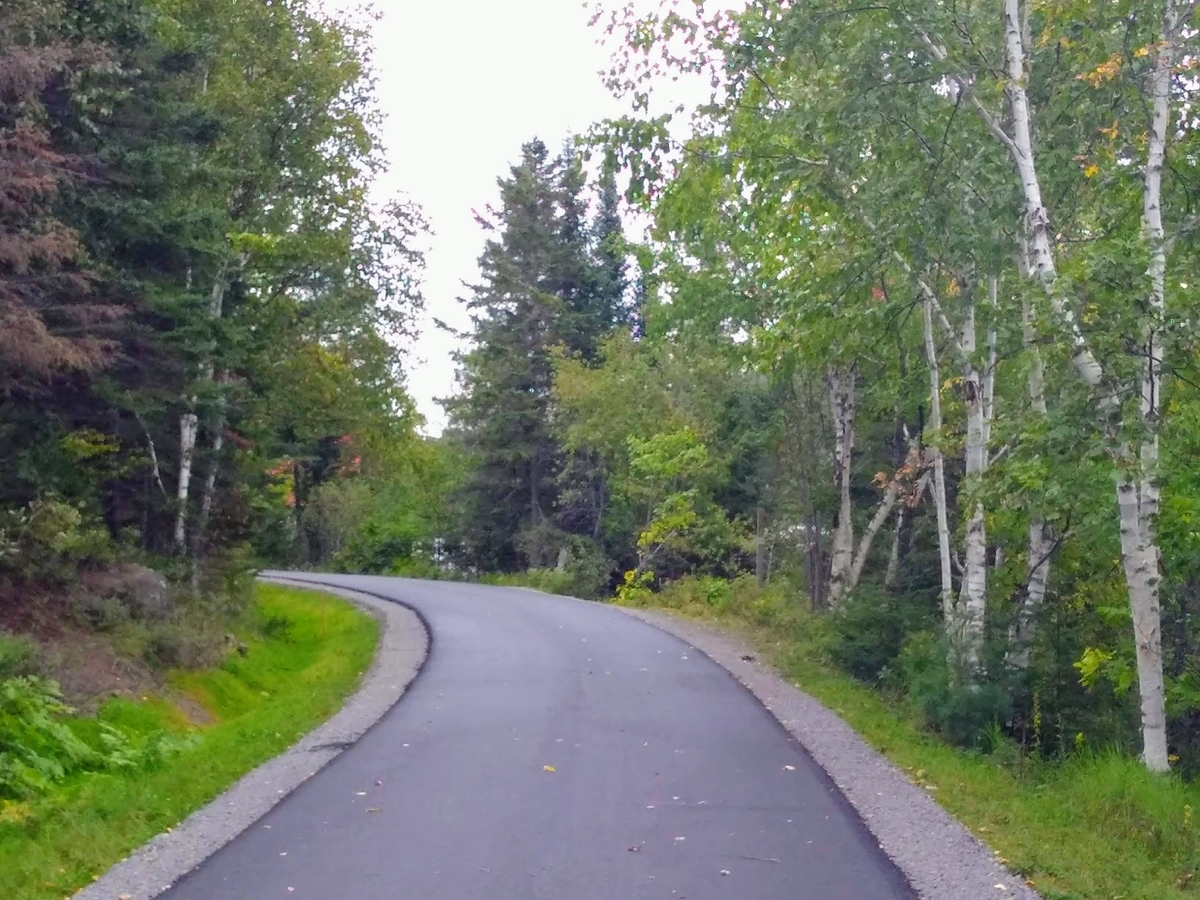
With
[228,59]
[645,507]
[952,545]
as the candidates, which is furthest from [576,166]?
[645,507]

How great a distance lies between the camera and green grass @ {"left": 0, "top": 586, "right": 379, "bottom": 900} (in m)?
8.23

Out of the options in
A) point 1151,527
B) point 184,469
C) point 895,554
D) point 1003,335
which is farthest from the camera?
point 895,554

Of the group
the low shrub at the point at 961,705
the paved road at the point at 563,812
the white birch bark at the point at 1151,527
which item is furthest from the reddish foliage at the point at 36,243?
the white birch bark at the point at 1151,527

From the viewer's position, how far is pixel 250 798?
9.87 meters

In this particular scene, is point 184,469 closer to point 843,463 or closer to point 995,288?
point 843,463

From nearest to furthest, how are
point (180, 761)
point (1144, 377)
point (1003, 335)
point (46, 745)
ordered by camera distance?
point (1144, 377) → point (180, 761) → point (46, 745) → point (1003, 335)

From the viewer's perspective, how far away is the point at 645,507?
134 ft

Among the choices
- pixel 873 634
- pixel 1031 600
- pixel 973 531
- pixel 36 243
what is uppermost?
pixel 36 243

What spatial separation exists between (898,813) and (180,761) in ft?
20.7

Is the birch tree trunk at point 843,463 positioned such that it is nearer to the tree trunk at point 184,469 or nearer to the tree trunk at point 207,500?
the tree trunk at point 207,500

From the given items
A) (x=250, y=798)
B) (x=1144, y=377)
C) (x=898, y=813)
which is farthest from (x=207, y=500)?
(x=1144, y=377)

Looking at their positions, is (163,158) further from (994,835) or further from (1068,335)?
(994,835)

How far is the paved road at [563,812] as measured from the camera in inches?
297

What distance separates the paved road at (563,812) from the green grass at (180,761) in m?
0.81
